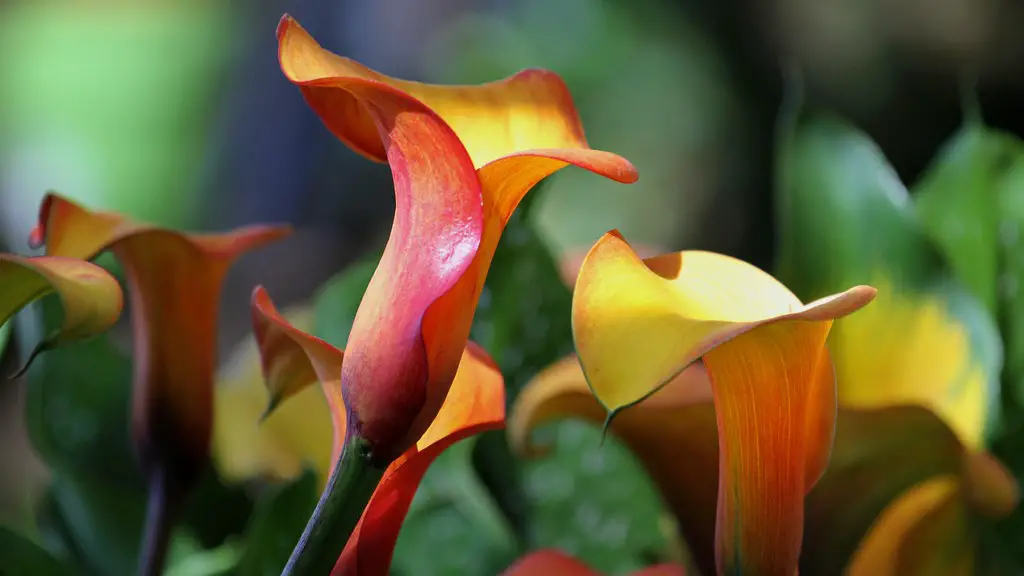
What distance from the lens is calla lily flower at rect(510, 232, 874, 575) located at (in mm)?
Answer: 147

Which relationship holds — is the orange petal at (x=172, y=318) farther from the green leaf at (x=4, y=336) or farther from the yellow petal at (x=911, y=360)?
the yellow petal at (x=911, y=360)

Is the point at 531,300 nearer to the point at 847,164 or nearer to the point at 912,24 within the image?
the point at 847,164

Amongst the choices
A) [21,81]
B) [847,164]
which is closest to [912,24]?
[847,164]

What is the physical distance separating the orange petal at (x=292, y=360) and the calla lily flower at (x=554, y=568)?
42 mm

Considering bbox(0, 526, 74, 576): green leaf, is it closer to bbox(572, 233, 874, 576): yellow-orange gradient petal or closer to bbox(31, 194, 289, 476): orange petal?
bbox(31, 194, 289, 476): orange petal

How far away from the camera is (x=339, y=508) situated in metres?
0.16

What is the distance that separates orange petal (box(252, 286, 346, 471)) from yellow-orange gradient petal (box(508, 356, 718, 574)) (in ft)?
0.18

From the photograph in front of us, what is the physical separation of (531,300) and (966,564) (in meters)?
0.13

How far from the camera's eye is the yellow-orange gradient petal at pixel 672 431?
0.22m

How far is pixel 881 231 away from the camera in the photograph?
291mm

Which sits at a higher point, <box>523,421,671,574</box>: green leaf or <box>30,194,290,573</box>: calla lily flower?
<box>30,194,290,573</box>: calla lily flower

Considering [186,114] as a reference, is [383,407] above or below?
above

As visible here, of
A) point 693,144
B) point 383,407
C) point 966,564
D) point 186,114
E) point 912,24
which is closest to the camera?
point 383,407

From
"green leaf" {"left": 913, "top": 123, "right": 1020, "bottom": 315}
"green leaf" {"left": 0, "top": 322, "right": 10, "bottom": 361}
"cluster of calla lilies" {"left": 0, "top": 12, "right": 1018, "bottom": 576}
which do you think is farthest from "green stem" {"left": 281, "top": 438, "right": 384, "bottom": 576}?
"green leaf" {"left": 913, "top": 123, "right": 1020, "bottom": 315}
